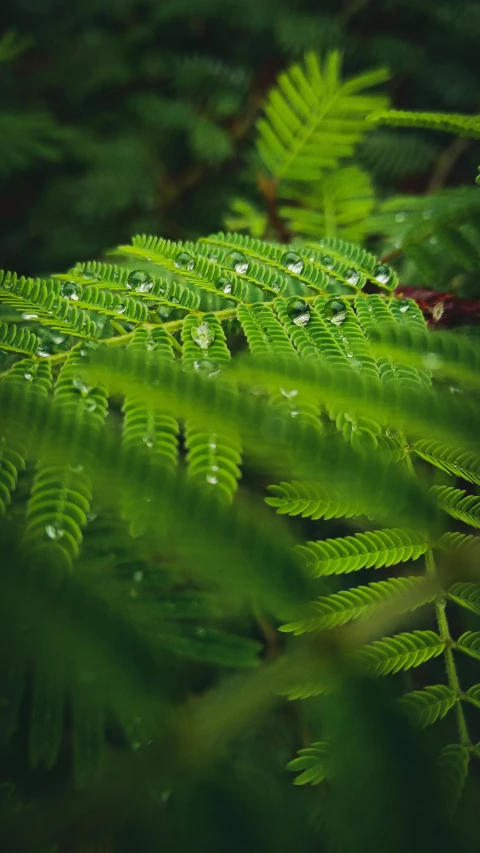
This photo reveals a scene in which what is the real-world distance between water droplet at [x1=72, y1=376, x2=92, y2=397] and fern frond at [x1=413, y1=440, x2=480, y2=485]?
1.63 ft

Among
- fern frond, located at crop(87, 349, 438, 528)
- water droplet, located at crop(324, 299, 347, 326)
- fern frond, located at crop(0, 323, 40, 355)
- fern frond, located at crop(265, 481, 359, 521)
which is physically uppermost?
water droplet, located at crop(324, 299, 347, 326)

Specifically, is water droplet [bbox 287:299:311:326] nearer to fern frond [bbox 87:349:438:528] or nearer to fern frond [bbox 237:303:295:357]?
fern frond [bbox 237:303:295:357]

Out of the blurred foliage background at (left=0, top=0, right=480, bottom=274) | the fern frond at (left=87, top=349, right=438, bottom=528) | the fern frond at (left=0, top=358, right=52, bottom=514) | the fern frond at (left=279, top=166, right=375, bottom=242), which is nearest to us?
the fern frond at (left=87, top=349, right=438, bottom=528)

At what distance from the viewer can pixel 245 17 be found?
2.19m

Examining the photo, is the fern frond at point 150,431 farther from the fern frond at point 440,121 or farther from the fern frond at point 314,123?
the fern frond at point 314,123

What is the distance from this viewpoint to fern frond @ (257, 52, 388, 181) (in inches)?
67.1

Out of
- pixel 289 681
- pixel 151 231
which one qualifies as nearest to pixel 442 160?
pixel 151 231

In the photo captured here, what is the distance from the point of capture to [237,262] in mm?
1046

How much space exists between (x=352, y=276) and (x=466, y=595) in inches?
24.0

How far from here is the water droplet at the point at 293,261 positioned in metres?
1.06

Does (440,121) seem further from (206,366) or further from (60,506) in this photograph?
(60,506)

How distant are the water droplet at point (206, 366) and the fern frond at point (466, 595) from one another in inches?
17.4

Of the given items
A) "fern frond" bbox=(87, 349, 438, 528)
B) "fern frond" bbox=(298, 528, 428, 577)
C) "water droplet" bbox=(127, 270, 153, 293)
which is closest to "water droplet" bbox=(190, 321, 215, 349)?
"water droplet" bbox=(127, 270, 153, 293)

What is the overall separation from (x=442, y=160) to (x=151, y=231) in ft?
3.87
